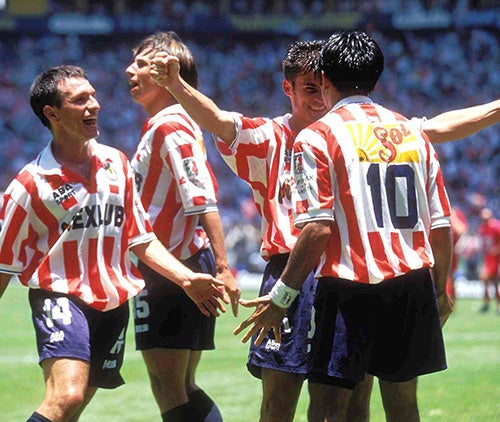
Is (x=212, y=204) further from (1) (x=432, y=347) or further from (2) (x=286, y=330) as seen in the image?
(1) (x=432, y=347)

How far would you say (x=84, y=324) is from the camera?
211 inches

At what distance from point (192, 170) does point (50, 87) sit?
0.99 m

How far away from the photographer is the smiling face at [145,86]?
21.3 ft

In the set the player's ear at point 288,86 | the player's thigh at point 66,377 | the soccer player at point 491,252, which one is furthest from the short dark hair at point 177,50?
the soccer player at point 491,252

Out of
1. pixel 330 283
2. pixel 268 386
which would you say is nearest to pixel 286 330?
pixel 268 386

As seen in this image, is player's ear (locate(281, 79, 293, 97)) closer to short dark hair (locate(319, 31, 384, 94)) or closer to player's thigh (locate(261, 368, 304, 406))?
short dark hair (locate(319, 31, 384, 94))

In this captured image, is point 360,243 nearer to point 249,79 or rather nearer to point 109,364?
point 109,364

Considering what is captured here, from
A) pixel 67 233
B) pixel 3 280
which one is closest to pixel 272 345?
pixel 67 233

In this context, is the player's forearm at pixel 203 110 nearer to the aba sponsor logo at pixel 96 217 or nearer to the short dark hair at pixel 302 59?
the short dark hair at pixel 302 59

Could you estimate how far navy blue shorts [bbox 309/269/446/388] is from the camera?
4656mm

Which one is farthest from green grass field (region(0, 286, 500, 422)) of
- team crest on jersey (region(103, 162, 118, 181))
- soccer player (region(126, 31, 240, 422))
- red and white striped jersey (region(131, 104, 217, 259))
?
team crest on jersey (region(103, 162, 118, 181))

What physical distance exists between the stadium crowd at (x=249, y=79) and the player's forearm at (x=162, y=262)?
25.0m

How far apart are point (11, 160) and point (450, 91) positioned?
47.4 ft

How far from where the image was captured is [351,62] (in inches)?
187
